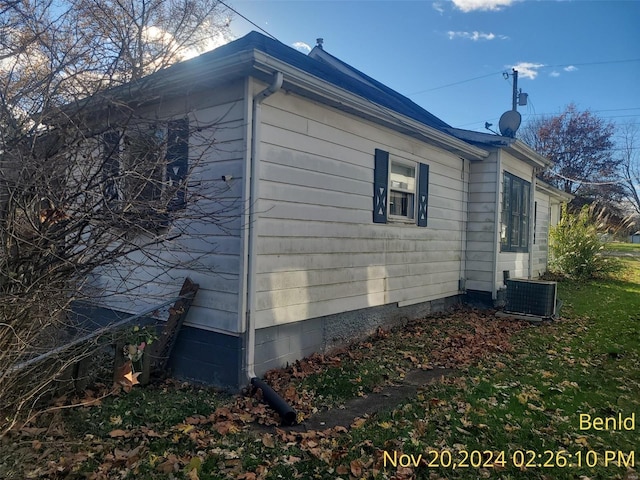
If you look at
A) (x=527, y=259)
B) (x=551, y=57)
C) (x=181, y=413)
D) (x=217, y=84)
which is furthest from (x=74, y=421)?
(x=551, y=57)

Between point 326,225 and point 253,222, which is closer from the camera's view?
point 253,222

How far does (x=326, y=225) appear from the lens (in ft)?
18.2

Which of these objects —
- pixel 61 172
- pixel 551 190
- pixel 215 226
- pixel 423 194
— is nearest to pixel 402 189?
pixel 423 194

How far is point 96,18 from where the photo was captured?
14.4 feet

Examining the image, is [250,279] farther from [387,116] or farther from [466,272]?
[466,272]

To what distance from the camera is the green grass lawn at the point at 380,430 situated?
2.97 m

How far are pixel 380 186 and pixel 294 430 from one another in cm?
391

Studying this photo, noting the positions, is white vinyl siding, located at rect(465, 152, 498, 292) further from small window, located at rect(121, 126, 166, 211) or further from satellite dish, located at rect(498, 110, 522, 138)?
small window, located at rect(121, 126, 166, 211)

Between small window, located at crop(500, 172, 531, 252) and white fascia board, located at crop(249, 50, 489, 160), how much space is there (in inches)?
70.9

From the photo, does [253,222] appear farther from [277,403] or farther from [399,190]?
[399,190]

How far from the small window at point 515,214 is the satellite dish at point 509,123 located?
3.54 feet

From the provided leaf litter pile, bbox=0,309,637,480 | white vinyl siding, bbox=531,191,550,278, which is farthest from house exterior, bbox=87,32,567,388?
white vinyl siding, bbox=531,191,550,278

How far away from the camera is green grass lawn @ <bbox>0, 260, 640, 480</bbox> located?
2.97 meters

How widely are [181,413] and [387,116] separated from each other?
15.2 ft
